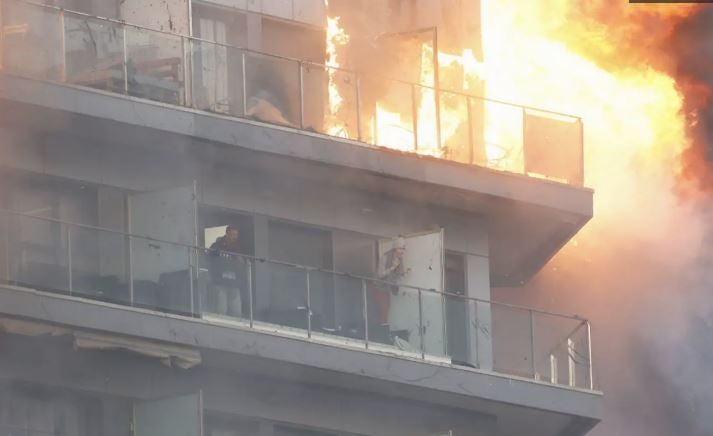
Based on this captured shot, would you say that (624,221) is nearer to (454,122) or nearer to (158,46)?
(454,122)

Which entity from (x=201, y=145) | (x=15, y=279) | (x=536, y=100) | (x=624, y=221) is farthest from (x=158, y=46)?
(x=624, y=221)

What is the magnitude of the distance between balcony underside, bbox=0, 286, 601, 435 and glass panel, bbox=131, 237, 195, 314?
0.22 meters

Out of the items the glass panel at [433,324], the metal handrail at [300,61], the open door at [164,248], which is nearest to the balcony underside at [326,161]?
the open door at [164,248]

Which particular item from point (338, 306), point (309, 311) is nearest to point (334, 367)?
point (309, 311)

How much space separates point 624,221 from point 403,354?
1025cm

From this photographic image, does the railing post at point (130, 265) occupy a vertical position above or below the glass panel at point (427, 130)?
below

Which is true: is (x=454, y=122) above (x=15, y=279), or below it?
above

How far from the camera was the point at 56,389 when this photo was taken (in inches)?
1631

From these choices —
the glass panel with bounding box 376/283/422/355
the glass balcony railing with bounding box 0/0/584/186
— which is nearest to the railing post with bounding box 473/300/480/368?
the glass panel with bounding box 376/283/422/355

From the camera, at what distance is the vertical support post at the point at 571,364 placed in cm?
4616

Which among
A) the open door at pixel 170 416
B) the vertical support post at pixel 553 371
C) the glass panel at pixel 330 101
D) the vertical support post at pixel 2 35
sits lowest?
the open door at pixel 170 416

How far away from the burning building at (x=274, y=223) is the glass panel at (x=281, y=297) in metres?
0.03

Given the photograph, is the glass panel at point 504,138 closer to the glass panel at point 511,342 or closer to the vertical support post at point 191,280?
the glass panel at point 511,342

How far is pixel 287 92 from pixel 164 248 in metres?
3.74
